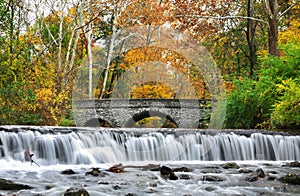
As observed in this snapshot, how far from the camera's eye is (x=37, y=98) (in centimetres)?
1639

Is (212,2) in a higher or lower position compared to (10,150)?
higher

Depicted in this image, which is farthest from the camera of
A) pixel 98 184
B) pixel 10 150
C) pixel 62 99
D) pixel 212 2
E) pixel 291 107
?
pixel 212 2

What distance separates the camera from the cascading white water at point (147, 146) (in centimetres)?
1002

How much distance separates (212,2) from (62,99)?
9.51 meters

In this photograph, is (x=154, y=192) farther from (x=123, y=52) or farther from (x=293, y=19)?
(x=123, y=52)

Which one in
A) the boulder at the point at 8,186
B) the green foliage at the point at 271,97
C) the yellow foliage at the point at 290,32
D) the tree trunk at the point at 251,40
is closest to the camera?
the boulder at the point at 8,186

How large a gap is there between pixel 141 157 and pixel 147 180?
11.3 feet

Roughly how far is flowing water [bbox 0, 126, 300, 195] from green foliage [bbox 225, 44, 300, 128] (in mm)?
1207

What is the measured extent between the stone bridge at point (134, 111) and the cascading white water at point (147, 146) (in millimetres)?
9177

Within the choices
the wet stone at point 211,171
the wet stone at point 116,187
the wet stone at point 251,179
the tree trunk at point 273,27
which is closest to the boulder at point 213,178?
the wet stone at point 251,179

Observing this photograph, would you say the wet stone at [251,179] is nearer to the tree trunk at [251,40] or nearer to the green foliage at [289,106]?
the green foliage at [289,106]

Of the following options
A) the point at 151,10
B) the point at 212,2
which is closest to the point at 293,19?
the point at 212,2

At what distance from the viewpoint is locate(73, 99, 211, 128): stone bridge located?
2123cm

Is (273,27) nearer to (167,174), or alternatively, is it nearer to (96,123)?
(167,174)
